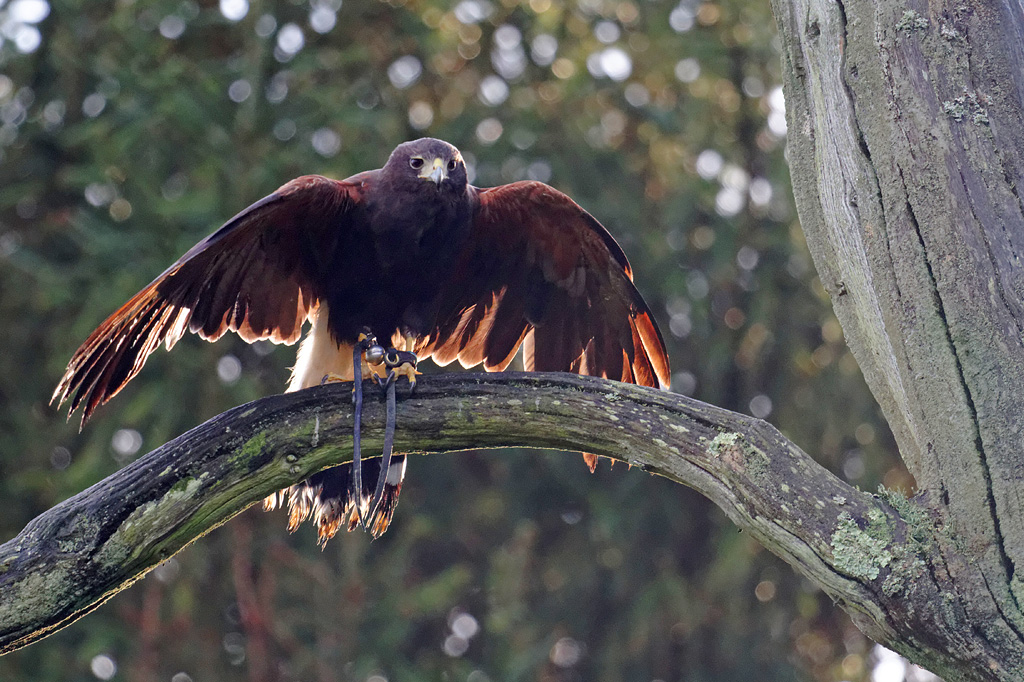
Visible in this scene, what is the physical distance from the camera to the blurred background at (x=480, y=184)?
7137mm

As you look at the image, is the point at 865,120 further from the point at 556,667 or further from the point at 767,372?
the point at 556,667

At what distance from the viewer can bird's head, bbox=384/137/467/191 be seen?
403cm

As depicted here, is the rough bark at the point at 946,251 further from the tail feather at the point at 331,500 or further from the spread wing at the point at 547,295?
the tail feather at the point at 331,500

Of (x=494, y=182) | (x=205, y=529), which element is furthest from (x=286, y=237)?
(x=494, y=182)

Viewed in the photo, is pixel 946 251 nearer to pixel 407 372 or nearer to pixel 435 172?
pixel 407 372

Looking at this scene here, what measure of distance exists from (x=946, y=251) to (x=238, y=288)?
2.35m

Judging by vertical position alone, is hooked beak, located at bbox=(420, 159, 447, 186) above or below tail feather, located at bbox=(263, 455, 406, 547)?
above

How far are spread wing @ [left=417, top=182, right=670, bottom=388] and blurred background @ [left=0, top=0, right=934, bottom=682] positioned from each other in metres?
3.01

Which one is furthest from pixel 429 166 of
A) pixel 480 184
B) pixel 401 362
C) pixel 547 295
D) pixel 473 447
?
pixel 480 184

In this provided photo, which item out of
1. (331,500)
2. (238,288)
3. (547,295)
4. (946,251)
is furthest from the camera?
(547,295)

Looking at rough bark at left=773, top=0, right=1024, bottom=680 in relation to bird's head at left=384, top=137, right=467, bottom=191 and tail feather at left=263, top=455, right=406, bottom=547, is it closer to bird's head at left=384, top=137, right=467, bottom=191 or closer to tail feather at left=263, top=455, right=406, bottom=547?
bird's head at left=384, top=137, right=467, bottom=191

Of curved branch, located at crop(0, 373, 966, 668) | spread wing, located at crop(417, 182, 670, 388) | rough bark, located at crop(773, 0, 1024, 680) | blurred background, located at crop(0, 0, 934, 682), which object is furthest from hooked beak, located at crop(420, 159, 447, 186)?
blurred background, located at crop(0, 0, 934, 682)

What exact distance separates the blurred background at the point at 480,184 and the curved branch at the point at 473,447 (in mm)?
3909

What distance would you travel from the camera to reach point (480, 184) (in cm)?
766
